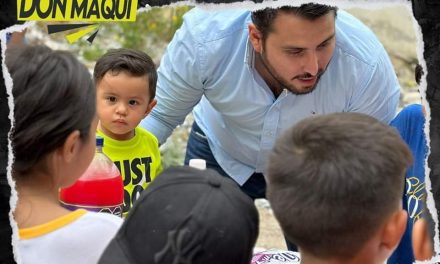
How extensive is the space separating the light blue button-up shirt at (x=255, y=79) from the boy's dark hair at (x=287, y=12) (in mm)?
111

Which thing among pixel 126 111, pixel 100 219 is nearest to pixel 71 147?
pixel 100 219

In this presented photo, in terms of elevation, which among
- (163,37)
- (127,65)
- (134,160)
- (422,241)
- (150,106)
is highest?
(422,241)

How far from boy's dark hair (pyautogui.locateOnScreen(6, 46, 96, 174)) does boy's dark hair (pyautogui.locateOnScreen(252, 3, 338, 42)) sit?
1102 mm

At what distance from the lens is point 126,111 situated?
266 centimetres

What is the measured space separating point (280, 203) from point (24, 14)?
0.85 m

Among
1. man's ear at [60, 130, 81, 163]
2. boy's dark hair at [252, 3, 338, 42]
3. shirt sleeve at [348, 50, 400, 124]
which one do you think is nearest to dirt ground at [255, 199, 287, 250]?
shirt sleeve at [348, 50, 400, 124]

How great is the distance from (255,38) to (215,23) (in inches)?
6.3

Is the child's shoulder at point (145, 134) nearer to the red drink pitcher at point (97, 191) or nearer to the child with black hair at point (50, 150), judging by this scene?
the red drink pitcher at point (97, 191)

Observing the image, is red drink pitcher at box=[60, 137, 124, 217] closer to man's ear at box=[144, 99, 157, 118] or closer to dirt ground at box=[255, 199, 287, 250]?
man's ear at box=[144, 99, 157, 118]

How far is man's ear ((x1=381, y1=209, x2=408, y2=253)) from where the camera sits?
1.41 meters

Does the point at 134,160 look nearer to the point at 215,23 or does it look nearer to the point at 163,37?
the point at 215,23

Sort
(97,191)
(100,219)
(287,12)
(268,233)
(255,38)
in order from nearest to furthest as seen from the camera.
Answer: (100,219) → (97,191) → (287,12) → (255,38) → (268,233)

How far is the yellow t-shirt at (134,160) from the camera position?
264 centimetres

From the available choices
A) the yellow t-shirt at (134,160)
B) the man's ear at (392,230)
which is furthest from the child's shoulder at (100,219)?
the yellow t-shirt at (134,160)
